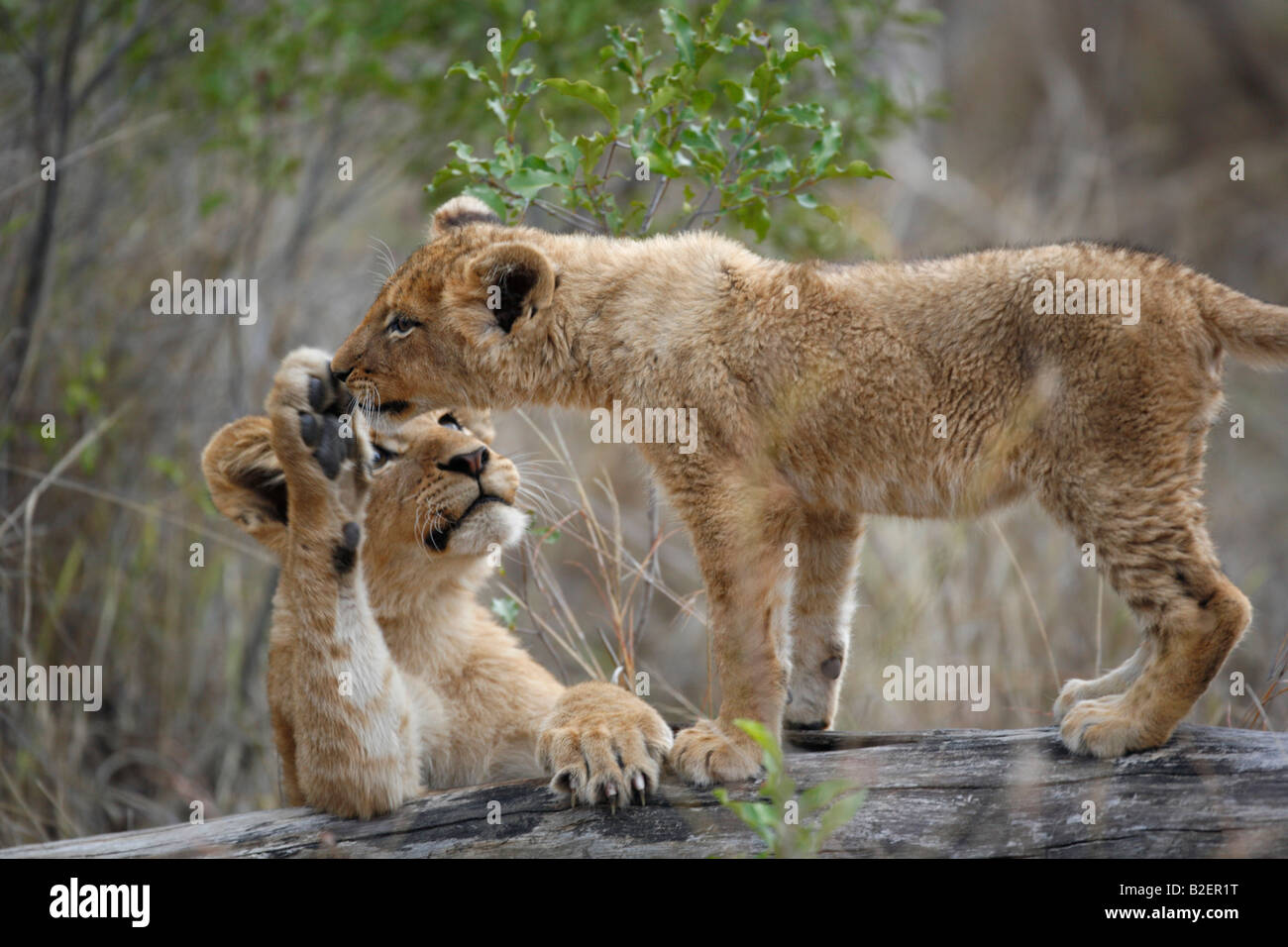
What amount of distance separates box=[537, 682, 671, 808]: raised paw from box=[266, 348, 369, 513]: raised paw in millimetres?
949

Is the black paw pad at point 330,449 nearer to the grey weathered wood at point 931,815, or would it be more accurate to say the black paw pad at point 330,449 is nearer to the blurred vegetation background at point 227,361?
the grey weathered wood at point 931,815

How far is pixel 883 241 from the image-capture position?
880 centimetres

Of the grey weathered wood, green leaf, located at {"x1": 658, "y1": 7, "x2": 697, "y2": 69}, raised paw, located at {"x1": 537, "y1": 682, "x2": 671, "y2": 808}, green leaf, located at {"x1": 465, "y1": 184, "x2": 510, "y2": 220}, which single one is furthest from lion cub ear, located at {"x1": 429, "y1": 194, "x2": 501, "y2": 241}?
the grey weathered wood

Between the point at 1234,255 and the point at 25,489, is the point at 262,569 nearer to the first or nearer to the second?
the point at 25,489

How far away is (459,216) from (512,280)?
690 millimetres

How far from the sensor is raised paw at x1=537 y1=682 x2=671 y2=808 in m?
3.70

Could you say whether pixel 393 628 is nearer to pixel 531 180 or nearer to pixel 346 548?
pixel 346 548

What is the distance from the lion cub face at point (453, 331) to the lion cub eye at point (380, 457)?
0.41 feet

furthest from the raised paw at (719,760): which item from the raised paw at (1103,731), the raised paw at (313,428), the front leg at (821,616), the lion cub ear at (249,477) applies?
the lion cub ear at (249,477)

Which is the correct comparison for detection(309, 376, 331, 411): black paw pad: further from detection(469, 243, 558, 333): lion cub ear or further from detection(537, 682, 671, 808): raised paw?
detection(537, 682, 671, 808): raised paw

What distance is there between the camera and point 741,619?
3.77m

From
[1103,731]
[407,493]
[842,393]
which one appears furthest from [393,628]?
[1103,731]

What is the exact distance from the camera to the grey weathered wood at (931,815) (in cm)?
334
